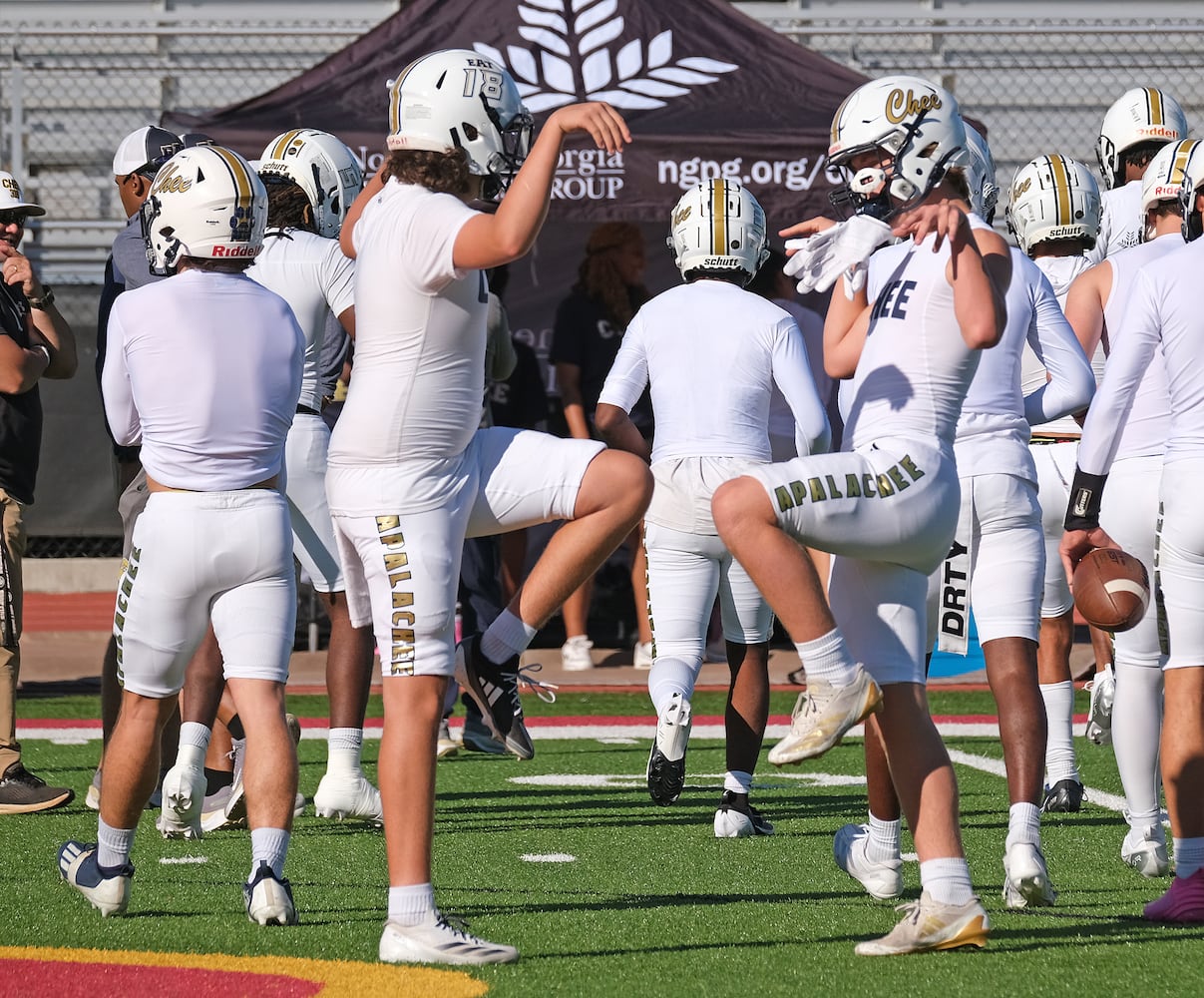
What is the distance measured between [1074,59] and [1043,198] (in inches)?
330

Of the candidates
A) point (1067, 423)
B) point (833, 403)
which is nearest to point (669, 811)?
point (1067, 423)

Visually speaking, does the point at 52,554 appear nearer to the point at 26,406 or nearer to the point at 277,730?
the point at 26,406

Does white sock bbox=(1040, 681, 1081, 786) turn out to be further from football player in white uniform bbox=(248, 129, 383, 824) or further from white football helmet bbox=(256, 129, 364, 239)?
white football helmet bbox=(256, 129, 364, 239)

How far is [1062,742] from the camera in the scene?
624cm

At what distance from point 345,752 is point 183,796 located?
67 cm

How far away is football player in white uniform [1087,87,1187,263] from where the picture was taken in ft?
21.7

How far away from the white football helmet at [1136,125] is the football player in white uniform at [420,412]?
130 inches

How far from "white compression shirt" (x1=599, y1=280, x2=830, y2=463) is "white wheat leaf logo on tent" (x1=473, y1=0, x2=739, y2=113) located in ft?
13.7

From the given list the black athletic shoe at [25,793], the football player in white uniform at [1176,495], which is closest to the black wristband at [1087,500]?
the football player in white uniform at [1176,495]

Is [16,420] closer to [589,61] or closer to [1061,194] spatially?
[1061,194]

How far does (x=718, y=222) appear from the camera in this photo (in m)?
5.95

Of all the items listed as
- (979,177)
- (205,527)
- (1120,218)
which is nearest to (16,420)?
(205,527)

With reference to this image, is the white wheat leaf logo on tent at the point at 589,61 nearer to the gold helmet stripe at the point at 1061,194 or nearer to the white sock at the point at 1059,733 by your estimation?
the gold helmet stripe at the point at 1061,194

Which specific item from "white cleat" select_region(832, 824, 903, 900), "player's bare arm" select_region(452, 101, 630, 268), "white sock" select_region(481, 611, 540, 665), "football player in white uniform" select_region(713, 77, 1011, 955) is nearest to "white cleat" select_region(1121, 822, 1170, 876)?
"white cleat" select_region(832, 824, 903, 900)
